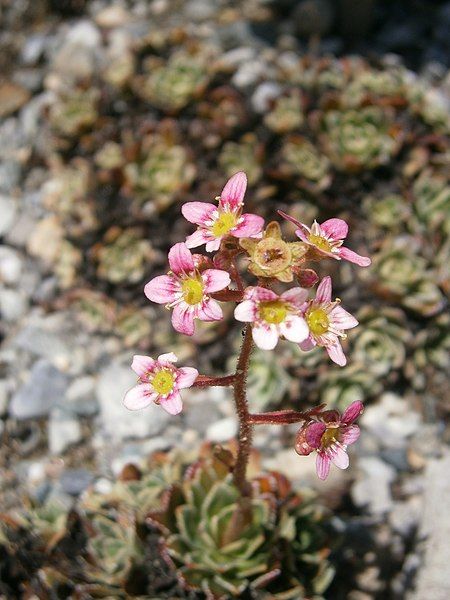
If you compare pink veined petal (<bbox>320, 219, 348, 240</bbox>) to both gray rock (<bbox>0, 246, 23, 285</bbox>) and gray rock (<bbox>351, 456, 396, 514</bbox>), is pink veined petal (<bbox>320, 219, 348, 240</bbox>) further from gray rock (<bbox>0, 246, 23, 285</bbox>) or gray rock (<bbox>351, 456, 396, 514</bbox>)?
gray rock (<bbox>0, 246, 23, 285</bbox>)

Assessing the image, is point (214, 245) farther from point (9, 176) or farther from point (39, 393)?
point (9, 176)

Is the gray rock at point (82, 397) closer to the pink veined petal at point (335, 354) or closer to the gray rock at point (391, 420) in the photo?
the gray rock at point (391, 420)

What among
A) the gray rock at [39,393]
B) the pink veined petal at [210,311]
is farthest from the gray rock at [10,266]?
the pink veined petal at [210,311]

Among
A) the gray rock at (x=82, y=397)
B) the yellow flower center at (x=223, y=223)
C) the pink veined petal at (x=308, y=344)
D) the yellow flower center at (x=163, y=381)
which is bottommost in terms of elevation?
the gray rock at (x=82, y=397)

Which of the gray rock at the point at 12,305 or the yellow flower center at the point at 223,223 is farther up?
the yellow flower center at the point at 223,223

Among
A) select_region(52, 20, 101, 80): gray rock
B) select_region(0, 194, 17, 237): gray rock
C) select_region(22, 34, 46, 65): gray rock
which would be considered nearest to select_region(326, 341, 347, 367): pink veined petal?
select_region(0, 194, 17, 237): gray rock

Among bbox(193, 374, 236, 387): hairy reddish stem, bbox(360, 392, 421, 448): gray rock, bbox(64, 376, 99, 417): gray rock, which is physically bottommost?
bbox(360, 392, 421, 448): gray rock
